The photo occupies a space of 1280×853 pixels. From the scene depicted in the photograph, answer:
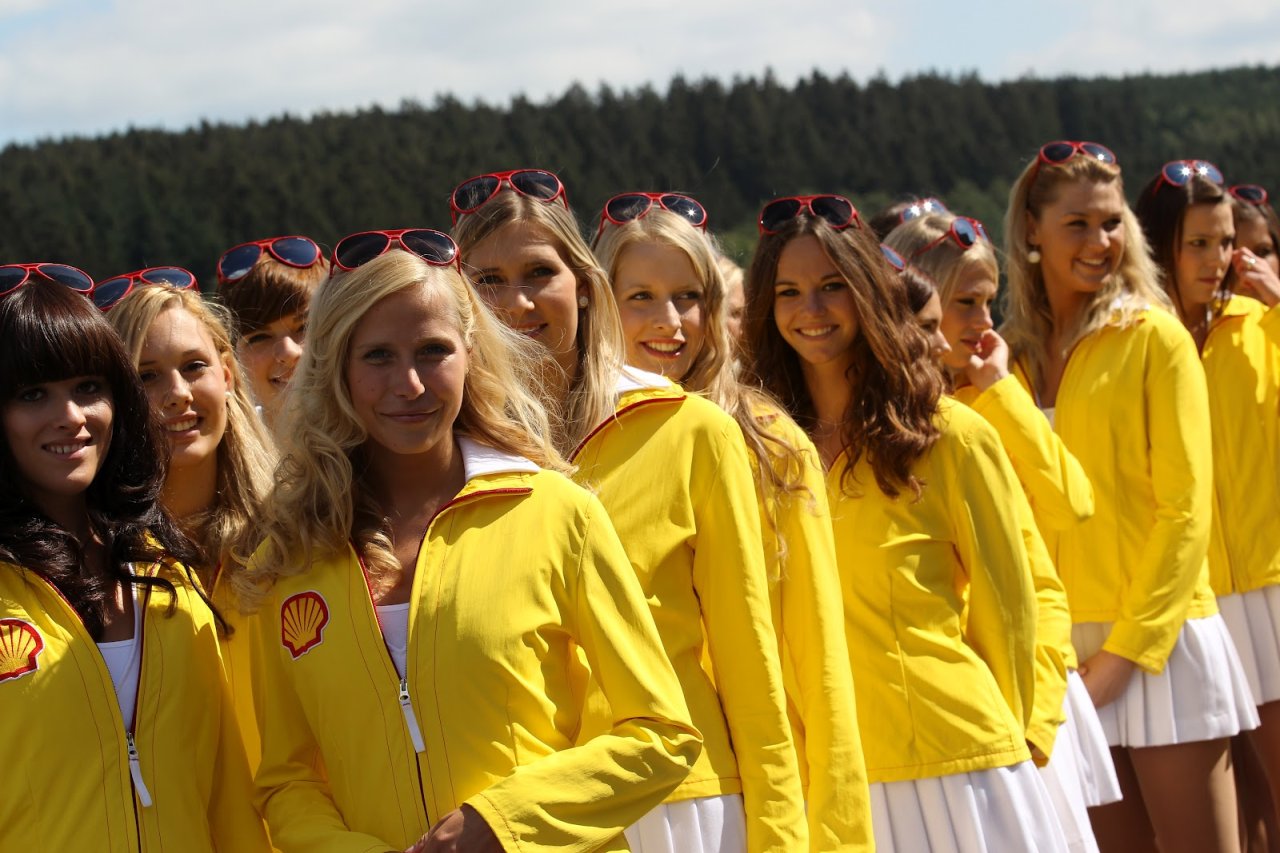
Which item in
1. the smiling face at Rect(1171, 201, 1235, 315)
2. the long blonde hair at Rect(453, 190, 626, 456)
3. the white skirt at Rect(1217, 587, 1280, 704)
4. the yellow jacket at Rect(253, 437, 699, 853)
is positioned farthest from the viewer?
the smiling face at Rect(1171, 201, 1235, 315)

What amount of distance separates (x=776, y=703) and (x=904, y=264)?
195cm

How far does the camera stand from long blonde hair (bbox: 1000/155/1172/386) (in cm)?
500

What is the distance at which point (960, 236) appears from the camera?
16.0ft

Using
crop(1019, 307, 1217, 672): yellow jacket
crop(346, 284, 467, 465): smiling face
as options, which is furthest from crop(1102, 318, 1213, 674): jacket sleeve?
crop(346, 284, 467, 465): smiling face

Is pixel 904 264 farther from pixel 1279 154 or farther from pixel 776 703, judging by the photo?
pixel 1279 154

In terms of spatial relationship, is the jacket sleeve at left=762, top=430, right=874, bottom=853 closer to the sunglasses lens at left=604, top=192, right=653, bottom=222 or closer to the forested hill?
the sunglasses lens at left=604, top=192, right=653, bottom=222

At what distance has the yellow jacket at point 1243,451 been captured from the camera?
213 inches

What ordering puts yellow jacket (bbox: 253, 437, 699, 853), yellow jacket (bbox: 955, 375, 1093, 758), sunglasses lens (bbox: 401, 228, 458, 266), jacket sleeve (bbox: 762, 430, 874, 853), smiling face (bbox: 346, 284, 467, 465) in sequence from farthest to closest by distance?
yellow jacket (bbox: 955, 375, 1093, 758), jacket sleeve (bbox: 762, 430, 874, 853), sunglasses lens (bbox: 401, 228, 458, 266), smiling face (bbox: 346, 284, 467, 465), yellow jacket (bbox: 253, 437, 699, 853)

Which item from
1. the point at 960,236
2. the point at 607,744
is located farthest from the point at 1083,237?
the point at 607,744

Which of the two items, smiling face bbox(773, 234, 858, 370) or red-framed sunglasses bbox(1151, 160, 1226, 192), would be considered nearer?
smiling face bbox(773, 234, 858, 370)

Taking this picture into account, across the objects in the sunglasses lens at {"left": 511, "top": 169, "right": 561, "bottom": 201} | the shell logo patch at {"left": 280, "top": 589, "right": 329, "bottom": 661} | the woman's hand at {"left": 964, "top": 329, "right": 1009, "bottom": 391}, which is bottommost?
the shell logo patch at {"left": 280, "top": 589, "right": 329, "bottom": 661}

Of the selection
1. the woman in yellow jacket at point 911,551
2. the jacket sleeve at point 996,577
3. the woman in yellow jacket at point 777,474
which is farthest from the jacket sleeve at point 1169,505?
the woman in yellow jacket at point 777,474

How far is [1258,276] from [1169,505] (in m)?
1.73

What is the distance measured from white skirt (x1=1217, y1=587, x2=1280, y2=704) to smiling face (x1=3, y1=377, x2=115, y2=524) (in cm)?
418
